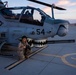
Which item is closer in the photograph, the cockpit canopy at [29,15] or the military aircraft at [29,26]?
the military aircraft at [29,26]

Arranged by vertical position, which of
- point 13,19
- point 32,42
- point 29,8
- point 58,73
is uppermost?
point 29,8

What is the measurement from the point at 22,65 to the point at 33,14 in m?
3.21

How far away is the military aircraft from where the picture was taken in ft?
29.5

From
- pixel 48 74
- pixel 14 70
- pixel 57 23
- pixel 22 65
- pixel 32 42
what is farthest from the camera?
pixel 32 42

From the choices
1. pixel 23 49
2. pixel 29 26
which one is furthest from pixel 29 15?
pixel 23 49

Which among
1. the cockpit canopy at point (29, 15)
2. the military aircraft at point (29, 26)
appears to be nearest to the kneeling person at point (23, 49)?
the military aircraft at point (29, 26)

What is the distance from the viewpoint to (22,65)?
7285 mm

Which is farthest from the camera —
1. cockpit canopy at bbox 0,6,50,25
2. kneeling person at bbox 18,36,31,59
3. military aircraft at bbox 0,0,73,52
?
cockpit canopy at bbox 0,6,50,25

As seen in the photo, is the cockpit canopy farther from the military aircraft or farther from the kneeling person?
the kneeling person

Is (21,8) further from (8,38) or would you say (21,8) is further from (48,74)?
(48,74)

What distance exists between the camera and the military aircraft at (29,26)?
353 inches

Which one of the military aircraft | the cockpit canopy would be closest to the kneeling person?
the military aircraft

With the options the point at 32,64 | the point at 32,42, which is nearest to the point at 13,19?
the point at 32,42

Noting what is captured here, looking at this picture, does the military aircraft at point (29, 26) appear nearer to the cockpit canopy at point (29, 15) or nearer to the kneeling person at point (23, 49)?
the cockpit canopy at point (29, 15)
